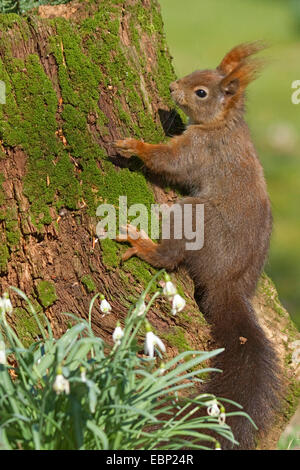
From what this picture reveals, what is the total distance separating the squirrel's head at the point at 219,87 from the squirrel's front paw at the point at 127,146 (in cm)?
48

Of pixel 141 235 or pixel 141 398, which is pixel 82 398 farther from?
pixel 141 235

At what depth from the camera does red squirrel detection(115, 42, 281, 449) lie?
145 inches

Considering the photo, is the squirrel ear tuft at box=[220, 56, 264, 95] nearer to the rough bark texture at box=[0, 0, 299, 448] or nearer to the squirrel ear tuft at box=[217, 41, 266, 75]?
the squirrel ear tuft at box=[217, 41, 266, 75]

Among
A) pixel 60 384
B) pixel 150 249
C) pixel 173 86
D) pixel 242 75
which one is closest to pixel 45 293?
pixel 150 249

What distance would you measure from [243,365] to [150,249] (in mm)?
756

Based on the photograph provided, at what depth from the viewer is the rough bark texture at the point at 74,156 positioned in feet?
11.6

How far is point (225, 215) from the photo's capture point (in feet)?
12.7

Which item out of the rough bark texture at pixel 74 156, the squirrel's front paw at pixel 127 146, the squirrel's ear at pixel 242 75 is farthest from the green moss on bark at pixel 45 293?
the squirrel's ear at pixel 242 75

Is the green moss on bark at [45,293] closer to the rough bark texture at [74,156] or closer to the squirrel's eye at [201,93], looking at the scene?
the rough bark texture at [74,156]

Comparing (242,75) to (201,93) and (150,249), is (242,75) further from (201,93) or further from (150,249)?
(150,249)

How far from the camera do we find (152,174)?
3.93 meters

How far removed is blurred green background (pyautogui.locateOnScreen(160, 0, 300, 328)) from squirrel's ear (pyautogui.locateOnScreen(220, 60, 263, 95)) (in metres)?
0.09

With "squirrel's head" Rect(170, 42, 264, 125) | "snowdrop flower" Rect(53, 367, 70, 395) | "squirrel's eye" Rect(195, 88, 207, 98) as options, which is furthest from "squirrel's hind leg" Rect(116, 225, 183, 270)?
"snowdrop flower" Rect(53, 367, 70, 395)
